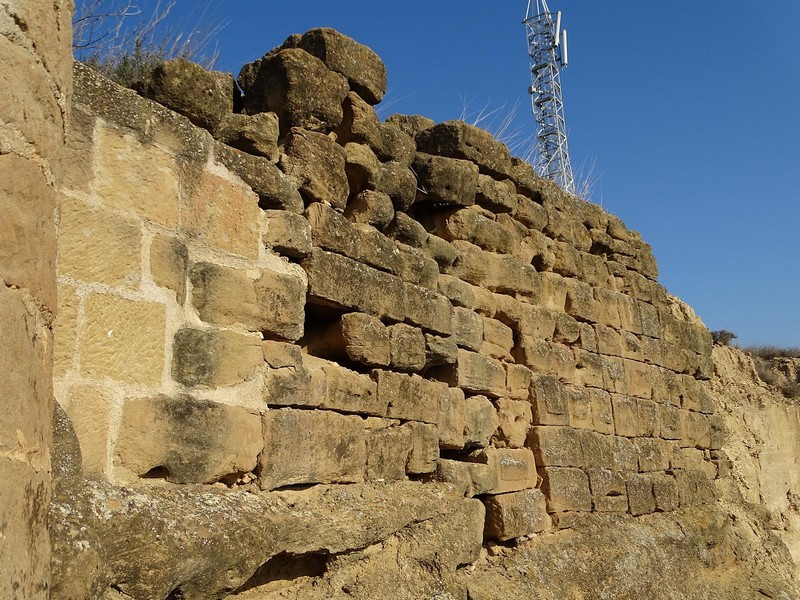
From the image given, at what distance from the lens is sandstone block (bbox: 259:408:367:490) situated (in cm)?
328

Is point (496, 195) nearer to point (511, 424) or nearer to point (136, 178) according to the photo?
point (511, 424)

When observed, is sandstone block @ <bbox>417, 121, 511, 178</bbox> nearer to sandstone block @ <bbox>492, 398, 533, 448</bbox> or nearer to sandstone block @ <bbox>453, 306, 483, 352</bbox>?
sandstone block @ <bbox>453, 306, 483, 352</bbox>

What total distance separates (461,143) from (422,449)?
2.00 metres

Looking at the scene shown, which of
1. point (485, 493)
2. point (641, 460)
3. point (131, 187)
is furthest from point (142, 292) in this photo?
point (641, 460)

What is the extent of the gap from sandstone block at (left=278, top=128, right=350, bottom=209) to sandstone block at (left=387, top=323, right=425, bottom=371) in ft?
2.26

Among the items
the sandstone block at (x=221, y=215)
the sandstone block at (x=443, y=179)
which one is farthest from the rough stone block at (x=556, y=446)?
the sandstone block at (x=221, y=215)

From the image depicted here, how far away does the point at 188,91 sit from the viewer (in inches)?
133

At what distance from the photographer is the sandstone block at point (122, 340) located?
2.69m

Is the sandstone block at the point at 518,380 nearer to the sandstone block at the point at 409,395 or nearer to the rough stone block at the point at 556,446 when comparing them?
the rough stone block at the point at 556,446

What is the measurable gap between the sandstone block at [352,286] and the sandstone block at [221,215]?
1.15 ft

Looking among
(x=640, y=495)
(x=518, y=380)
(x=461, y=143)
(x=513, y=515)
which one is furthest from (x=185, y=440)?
(x=640, y=495)

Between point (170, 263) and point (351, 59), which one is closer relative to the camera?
point (170, 263)

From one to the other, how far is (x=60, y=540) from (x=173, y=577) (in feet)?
1.91

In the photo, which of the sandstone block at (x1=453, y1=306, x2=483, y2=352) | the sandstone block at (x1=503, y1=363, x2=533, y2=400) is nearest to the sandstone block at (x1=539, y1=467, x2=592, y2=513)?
the sandstone block at (x1=503, y1=363, x2=533, y2=400)
